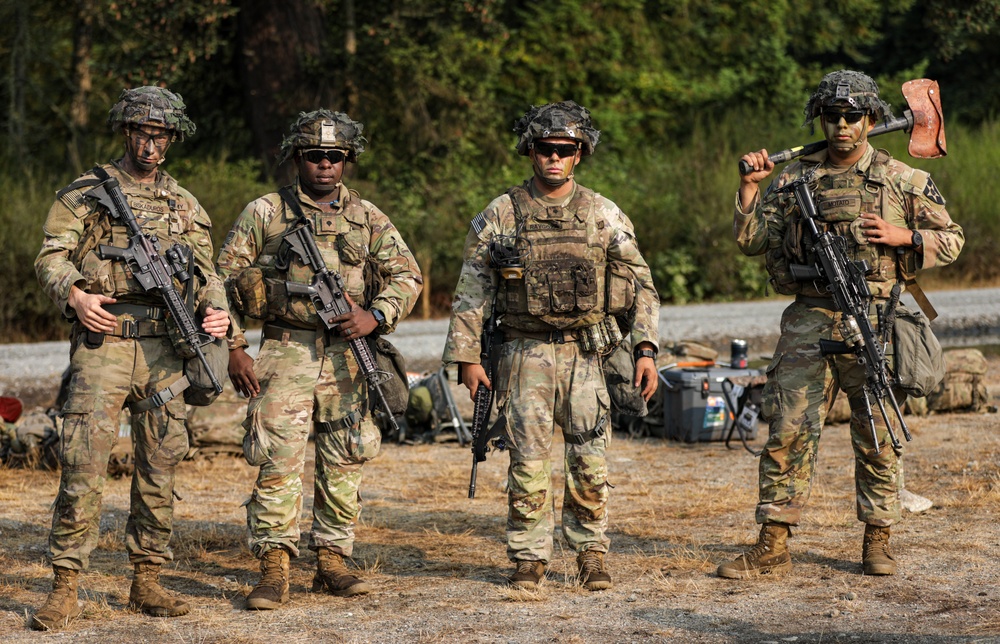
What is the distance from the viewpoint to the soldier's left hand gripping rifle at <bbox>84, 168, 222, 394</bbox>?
217 inches

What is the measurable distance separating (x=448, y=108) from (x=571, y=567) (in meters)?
14.0

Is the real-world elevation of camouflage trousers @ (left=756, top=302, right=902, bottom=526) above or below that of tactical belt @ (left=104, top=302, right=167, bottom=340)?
below

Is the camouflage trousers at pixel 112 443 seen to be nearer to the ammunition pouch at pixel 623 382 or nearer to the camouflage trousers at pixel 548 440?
the camouflage trousers at pixel 548 440

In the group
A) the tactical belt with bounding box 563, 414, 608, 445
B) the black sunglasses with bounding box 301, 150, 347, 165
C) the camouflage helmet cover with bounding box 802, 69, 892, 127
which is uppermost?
the camouflage helmet cover with bounding box 802, 69, 892, 127

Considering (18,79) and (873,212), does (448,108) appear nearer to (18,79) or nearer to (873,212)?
(18,79)

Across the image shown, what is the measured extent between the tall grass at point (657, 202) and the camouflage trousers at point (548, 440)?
33.5ft

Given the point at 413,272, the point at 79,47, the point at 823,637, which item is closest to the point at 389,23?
the point at 79,47

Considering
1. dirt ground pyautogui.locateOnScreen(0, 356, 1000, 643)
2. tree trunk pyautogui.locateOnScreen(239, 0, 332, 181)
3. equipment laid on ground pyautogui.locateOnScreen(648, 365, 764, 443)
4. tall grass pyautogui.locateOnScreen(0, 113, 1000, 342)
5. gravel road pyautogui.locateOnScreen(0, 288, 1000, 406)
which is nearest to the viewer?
dirt ground pyautogui.locateOnScreen(0, 356, 1000, 643)

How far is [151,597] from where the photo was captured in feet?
18.7

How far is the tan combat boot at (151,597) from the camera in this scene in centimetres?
564

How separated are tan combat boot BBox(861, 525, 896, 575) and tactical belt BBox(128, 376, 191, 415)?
10.9 ft

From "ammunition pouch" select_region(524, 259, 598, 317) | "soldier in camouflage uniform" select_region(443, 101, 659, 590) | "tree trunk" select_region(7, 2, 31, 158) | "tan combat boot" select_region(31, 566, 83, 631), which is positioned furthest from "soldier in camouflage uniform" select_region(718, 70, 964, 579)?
"tree trunk" select_region(7, 2, 31, 158)

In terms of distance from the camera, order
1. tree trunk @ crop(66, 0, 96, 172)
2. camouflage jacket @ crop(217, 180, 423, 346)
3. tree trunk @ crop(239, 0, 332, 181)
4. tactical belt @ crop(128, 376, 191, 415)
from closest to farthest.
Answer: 1. tactical belt @ crop(128, 376, 191, 415)
2. camouflage jacket @ crop(217, 180, 423, 346)
3. tree trunk @ crop(239, 0, 332, 181)
4. tree trunk @ crop(66, 0, 96, 172)

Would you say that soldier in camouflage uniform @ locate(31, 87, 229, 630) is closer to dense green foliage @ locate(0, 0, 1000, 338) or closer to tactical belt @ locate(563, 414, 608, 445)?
tactical belt @ locate(563, 414, 608, 445)
